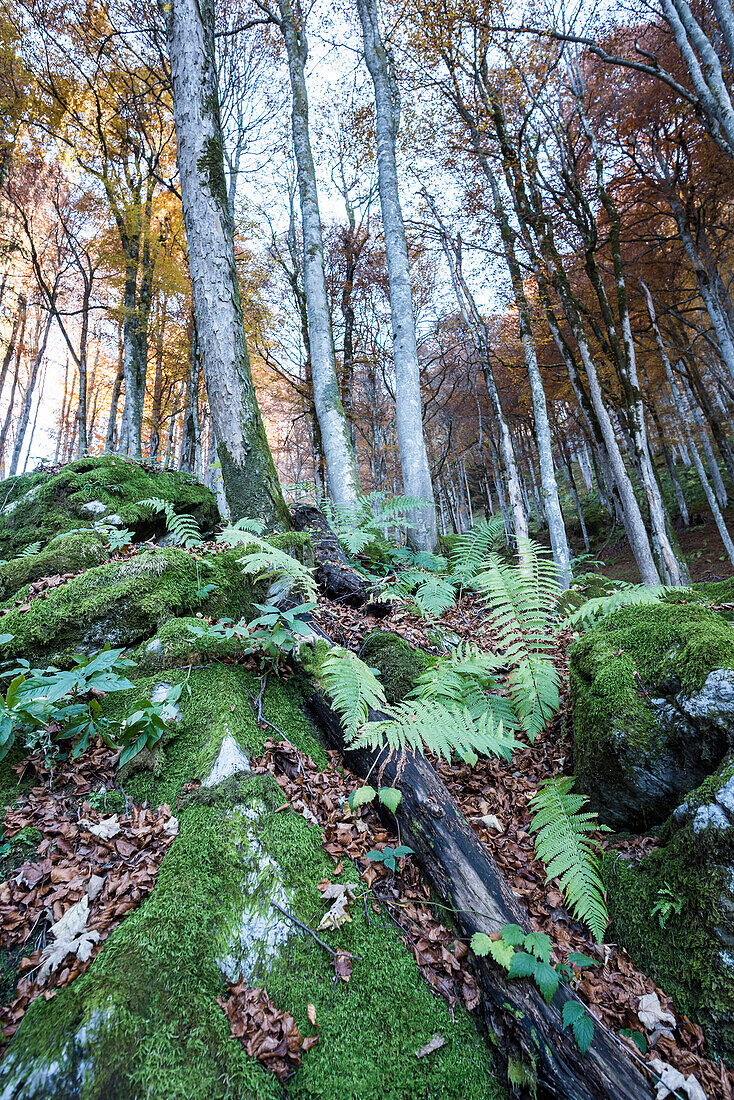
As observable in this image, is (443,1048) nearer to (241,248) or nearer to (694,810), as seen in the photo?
(694,810)

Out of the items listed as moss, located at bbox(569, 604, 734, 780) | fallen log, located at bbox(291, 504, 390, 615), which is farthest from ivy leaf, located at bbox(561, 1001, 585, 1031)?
fallen log, located at bbox(291, 504, 390, 615)

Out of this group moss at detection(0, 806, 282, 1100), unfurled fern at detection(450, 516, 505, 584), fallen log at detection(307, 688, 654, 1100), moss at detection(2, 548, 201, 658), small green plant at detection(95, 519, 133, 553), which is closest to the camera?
moss at detection(0, 806, 282, 1100)

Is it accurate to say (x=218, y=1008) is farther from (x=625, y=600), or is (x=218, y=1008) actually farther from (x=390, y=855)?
(x=625, y=600)

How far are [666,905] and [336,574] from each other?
10.9 ft

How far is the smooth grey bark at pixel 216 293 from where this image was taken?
455 centimetres

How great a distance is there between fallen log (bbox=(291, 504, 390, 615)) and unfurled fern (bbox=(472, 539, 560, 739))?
52.3 inches

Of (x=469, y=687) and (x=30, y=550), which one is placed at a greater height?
(x=30, y=550)

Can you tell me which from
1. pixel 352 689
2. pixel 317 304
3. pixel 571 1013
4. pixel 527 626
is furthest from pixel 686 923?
pixel 317 304

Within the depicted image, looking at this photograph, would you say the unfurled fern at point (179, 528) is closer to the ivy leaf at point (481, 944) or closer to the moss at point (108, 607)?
the moss at point (108, 607)

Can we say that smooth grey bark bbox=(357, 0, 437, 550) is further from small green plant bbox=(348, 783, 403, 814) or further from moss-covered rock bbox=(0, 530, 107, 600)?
small green plant bbox=(348, 783, 403, 814)

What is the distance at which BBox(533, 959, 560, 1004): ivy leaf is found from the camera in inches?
61.4

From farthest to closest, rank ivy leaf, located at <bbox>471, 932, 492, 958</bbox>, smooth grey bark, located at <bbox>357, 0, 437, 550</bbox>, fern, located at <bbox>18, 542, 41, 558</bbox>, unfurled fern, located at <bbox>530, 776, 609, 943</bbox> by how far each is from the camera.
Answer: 1. smooth grey bark, located at <bbox>357, 0, 437, 550</bbox>
2. fern, located at <bbox>18, 542, 41, 558</bbox>
3. unfurled fern, located at <bbox>530, 776, 609, 943</bbox>
4. ivy leaf, located at <bbox>471, 932, 492, 958</bbox>

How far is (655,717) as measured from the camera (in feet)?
7.99

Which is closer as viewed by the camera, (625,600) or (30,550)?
(625,600)
